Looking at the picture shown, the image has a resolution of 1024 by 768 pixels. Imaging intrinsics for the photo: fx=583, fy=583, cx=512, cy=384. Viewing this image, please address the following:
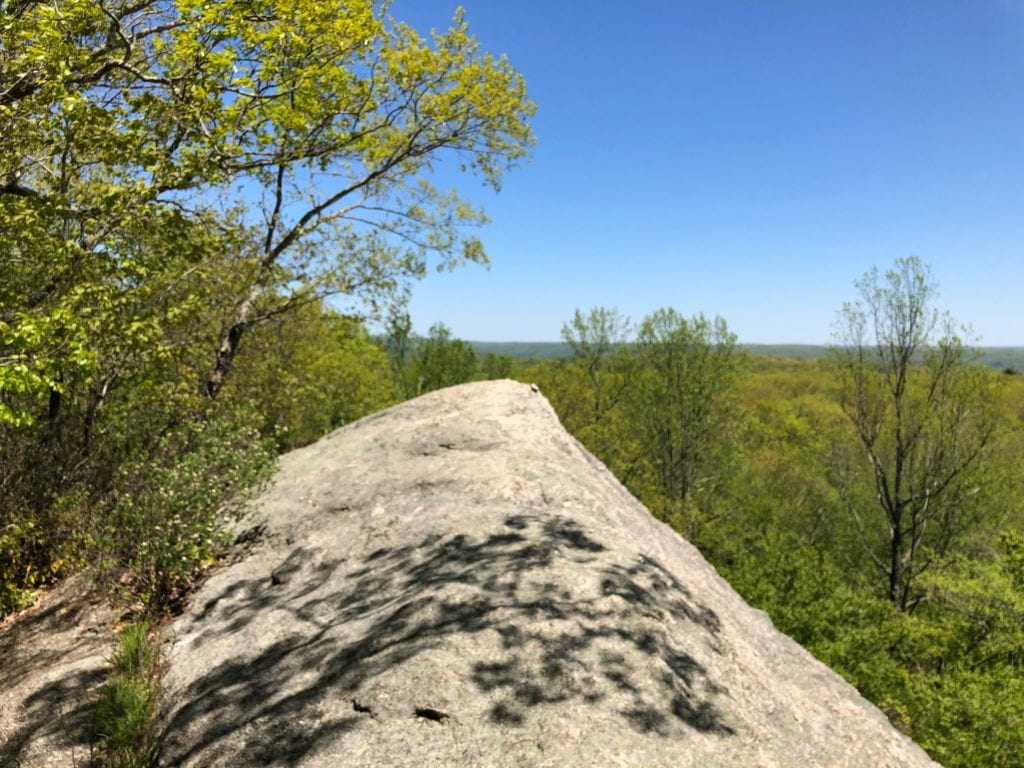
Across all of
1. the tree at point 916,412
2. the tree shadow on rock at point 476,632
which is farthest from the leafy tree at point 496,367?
the tree shadow on rock at point 476,632

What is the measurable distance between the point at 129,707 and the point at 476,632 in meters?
3.22

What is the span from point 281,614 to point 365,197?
14111 mm

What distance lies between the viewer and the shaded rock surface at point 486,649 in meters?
4.29

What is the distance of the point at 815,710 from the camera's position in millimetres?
5715

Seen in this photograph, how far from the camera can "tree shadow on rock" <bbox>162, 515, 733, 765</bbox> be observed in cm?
455

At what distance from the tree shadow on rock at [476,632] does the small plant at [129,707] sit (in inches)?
9.1

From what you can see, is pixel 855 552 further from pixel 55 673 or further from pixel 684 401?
pixel 55 673

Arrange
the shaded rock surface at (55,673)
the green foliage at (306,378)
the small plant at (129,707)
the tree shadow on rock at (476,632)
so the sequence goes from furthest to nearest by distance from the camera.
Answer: the green foliage at (306,378)
the shaded rock surface at (55,673)
the small plant at (129,707)
the tree shadow on rock at (476,632)

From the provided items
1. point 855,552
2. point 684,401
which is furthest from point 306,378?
point 855,552

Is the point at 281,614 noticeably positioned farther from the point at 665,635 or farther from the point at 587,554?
the point at 665,635

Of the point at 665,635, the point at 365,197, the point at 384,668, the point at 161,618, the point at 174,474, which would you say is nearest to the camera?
the point at 384,668

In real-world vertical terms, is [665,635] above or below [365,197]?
below

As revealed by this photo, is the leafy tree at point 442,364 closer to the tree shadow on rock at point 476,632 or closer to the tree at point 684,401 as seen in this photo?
the tree at point 684,401

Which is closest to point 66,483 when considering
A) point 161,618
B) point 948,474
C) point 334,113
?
point 161,618
